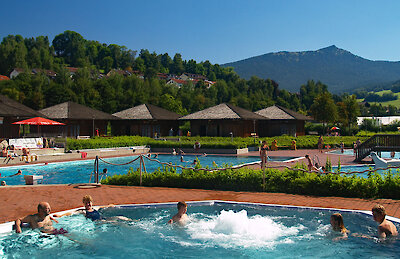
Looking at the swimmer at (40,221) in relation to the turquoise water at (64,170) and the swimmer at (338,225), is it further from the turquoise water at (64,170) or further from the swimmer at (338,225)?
the turquoise water at (64,170)

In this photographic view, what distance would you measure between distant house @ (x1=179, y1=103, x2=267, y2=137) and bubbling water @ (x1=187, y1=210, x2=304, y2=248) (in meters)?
Answer: 33.0

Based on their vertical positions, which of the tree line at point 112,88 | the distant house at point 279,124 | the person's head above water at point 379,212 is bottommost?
the person's head above water at point 379,212

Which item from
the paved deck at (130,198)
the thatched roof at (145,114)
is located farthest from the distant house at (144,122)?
the paved deck at (130,198)

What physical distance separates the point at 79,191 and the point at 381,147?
741 inches

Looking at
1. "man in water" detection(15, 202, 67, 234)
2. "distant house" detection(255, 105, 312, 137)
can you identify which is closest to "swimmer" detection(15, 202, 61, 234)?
"man in water" detection(15, 202, 67, 234)

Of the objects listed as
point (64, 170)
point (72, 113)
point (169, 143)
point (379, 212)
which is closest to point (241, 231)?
point (379, 212)

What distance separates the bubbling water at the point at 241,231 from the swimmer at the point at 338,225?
986mm

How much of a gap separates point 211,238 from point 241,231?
0.75 m

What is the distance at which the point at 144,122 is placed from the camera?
4706cm

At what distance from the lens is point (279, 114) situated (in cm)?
4934

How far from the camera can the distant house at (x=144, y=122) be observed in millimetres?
46956

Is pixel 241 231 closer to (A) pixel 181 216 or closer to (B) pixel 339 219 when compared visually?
(A) pixel 181 216

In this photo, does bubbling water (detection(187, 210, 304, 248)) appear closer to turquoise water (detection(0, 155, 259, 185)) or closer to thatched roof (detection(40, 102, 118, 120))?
turquoise water (detection(0, 155, 259, 185))

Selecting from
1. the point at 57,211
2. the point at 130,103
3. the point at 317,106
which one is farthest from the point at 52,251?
the point at 130,103
